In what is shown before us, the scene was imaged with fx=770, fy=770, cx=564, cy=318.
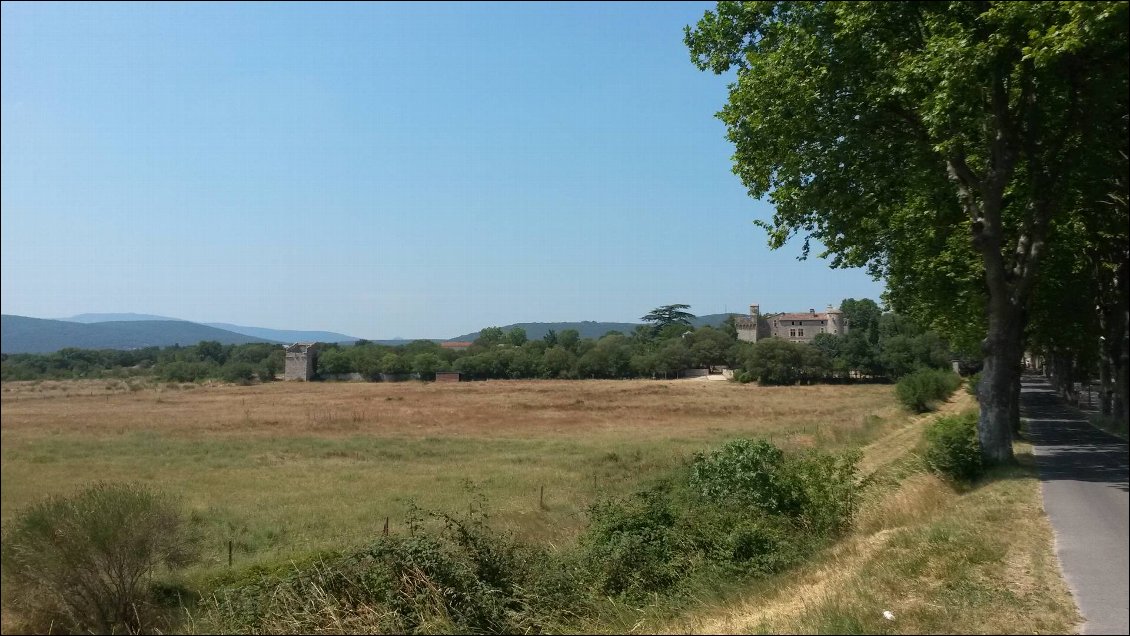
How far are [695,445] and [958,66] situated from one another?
99.7 feet

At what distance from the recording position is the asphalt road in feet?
24.5

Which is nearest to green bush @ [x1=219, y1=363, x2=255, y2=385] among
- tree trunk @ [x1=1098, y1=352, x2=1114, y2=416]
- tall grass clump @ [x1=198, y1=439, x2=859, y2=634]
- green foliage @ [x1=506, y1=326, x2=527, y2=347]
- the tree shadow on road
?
tall grass clump @ [x1=198, y1=439, x2=859, y2=634]

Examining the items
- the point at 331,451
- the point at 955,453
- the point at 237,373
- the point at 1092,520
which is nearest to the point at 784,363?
the point at 331,451

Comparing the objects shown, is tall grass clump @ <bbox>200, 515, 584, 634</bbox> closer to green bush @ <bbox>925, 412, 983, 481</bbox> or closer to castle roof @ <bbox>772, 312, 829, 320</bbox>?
green bush @ <bbox>925, 412, 983, 481</bbox>

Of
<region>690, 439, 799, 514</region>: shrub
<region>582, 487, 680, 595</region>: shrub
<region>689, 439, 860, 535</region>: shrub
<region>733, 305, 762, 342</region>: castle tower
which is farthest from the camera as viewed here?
<region>733, 305, 762, 342</region>: castle tower

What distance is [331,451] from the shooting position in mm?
35938

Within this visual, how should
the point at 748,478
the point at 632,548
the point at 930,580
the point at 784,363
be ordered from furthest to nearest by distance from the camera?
the point at 784,363 < the point at 748,478 < the point at 632,548 < the point at 930,580

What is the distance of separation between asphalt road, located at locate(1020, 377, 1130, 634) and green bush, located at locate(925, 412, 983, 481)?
1151 mm

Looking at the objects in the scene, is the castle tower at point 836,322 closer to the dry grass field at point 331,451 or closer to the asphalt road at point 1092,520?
the dry grass field at point 331,451

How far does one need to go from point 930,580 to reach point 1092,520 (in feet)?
11.1

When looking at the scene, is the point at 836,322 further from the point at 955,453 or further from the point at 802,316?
the point at 955,453

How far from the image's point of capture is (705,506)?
17.1 meters

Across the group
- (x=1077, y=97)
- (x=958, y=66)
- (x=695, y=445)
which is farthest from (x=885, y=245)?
(x=695, y=445)

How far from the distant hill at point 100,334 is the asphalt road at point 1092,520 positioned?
10.2 meters
